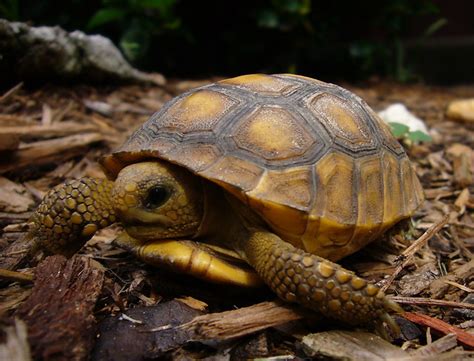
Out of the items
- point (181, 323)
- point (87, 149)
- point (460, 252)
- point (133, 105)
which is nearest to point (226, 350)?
point (181, 323)

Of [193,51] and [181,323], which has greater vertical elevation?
[193,51]

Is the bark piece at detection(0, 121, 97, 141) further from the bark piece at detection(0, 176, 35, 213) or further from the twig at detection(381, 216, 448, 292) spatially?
the twig at detection(381, 216, 448, 292)

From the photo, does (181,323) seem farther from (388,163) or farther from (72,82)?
(72,82)

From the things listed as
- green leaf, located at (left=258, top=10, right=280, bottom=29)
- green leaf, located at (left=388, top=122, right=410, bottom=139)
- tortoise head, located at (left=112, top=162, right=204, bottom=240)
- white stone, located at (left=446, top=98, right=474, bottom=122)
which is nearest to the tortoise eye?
tortoise head, located at (left=112, top=162, right=204, bottom=240)

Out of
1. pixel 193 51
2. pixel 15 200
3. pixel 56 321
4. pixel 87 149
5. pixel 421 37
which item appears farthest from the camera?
pixel 421 37

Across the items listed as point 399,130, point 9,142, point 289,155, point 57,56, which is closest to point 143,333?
point 289,155

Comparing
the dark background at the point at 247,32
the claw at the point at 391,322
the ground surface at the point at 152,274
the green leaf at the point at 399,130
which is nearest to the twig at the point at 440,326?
the ground surface at the point at 152,274

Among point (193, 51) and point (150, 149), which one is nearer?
point (150, 149)

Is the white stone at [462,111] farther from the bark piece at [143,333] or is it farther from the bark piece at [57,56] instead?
the bark piece at [143,333]
